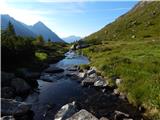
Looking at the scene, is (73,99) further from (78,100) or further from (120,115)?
(120,115)

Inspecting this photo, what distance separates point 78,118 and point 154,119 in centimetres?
772

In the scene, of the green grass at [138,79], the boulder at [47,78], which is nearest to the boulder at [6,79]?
the boulder at [47,78]

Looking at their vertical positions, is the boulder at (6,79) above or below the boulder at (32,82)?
above

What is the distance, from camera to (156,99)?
1207 inches

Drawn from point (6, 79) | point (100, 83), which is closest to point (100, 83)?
point (100, 83)

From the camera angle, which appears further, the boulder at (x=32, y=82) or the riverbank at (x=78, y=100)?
the boulder at (x=32, y=82)

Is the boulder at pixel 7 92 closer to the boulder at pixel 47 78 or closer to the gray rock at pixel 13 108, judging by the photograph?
the gray rock at pixel 13 108

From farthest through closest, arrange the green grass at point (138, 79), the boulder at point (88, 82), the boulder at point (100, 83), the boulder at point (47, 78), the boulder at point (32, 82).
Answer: the boulder at point (47, 78) < the boulder at point (32, 82) < the boulder at point (88, 82) < the boulder at point (100, 83) < the green grass at point (138, 79)

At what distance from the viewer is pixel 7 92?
3794 cm

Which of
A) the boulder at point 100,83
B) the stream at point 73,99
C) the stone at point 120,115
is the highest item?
the boulder at point 100,83

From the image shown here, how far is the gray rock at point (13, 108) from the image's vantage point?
97.1ft

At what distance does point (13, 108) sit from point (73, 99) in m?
9.59

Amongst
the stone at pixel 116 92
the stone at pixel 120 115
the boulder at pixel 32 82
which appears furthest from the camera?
the boulder at pixel 32 82

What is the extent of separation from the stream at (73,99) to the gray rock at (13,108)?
1.47 meters
